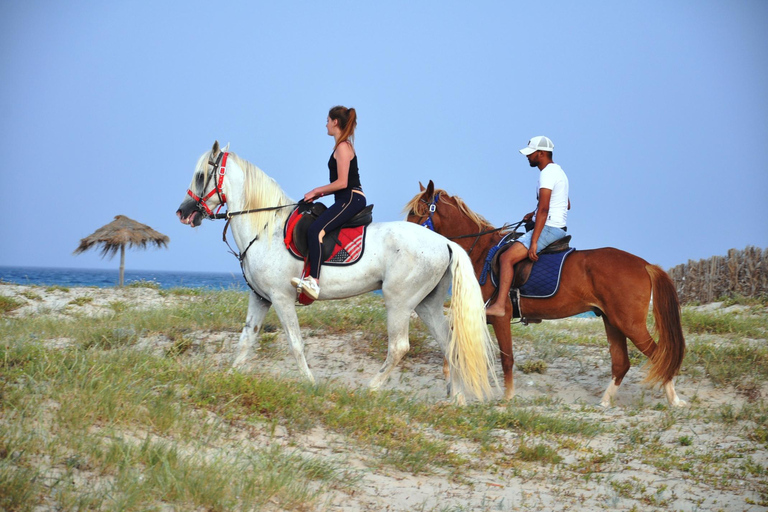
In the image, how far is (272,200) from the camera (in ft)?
22.4

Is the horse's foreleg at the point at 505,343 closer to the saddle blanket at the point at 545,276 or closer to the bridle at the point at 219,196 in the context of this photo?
the saddle blanket at the point at 545,276

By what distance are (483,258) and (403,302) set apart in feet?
6.31

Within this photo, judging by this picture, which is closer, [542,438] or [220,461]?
[220,461]

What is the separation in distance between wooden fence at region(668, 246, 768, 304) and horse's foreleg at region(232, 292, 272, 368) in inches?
575

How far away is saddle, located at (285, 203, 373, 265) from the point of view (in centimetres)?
649

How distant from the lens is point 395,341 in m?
6.68

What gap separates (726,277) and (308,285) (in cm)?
1607

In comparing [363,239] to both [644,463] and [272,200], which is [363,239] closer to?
[272,200]

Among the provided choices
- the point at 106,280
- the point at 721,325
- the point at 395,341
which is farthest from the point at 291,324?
the point at 106,280

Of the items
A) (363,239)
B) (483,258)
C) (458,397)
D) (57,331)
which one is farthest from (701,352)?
(57,331)

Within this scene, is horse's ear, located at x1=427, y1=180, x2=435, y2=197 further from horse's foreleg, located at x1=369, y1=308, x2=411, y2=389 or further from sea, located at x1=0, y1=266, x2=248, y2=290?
sea, located at x1=0, y1=266, x2=248, y2=290

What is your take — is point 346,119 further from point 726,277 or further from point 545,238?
point 726,277

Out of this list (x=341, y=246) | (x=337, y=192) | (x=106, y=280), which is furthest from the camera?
(x=106, y=280)

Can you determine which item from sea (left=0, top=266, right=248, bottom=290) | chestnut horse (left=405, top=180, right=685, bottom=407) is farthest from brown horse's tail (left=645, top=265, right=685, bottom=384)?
sea (left=0, top=266, right=248, bottom=290)
